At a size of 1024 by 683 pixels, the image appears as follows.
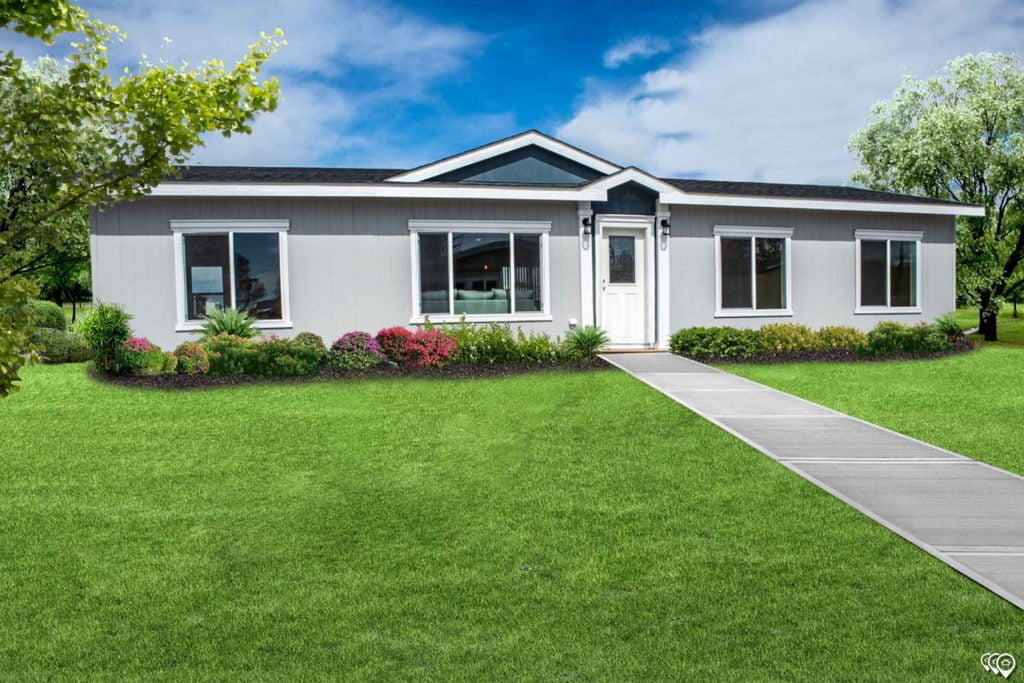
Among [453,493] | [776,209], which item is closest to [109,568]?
[453,493]

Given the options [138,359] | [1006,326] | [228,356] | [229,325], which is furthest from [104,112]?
[1006,326]

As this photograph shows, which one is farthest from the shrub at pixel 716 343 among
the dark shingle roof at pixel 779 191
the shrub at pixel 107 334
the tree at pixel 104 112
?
the tree at pixel 104 112

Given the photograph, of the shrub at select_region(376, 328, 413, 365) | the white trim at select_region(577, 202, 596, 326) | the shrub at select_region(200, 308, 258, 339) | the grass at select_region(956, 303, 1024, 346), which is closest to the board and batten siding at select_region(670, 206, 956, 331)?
the white trim at select_region(577, 202, 596, 326)

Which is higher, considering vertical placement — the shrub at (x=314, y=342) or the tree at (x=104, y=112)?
the tree at (x=104, y=112)

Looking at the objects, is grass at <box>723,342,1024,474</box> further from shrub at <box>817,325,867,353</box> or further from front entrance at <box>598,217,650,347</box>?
front entrance at <box>598,217,650,347</box>

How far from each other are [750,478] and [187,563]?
4402mm

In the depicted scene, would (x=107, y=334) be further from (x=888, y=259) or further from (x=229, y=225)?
(x=888, y=259)

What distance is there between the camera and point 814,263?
1694 centimetres

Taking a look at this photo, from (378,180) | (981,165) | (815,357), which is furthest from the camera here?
(981,165)

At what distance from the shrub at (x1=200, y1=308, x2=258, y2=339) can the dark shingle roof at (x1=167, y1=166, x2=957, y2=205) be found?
2.43 metres

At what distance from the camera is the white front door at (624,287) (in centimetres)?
1565

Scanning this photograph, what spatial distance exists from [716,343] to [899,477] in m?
8.90

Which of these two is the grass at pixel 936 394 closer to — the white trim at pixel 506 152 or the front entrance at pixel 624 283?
the front entrance at pixel 624 283

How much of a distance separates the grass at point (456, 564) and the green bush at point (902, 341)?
956 centimetres
